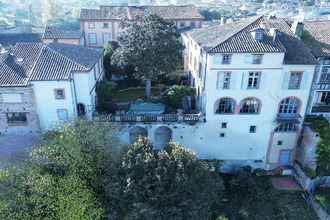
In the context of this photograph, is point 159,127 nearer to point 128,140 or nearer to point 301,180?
point 128,140

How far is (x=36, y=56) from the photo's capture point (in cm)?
3959

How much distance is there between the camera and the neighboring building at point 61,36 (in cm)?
6362

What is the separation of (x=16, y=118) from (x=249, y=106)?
33.5 meters

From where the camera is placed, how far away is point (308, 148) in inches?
1503

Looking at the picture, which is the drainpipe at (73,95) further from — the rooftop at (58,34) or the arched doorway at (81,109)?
the rooftop at (58,34)

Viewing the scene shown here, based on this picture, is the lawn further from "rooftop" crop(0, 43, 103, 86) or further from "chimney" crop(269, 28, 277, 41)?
"rooftop" crop(0, 43, 103, 86)

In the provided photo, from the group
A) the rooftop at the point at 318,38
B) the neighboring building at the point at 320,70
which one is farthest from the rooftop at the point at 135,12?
the neighboring building at the point at 320,70

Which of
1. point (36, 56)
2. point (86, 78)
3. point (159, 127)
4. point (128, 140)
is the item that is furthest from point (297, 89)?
point (36, 56)

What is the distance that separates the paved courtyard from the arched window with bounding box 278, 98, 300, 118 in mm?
35362

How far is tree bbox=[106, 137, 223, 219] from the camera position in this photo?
25.5 metres

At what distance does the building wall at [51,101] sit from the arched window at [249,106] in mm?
23752

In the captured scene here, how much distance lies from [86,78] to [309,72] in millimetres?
30059

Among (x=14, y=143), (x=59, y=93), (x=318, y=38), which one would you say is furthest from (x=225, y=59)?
(x=14, y=143)

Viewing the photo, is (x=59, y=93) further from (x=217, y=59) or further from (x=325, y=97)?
(x=325, y=97)
